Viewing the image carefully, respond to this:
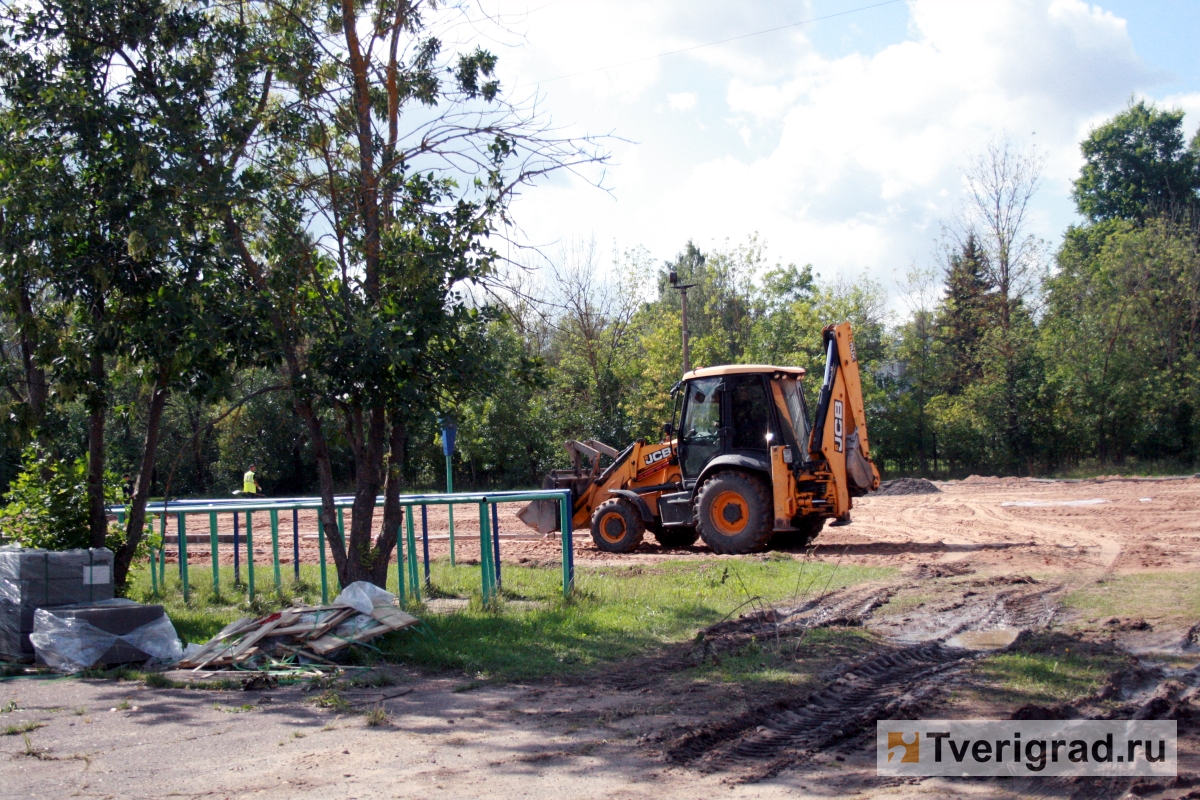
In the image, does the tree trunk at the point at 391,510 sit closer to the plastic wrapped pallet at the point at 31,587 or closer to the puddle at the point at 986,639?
the plastic wrapped pallet at the point at 31,587

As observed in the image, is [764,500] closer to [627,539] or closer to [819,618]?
[627,539]

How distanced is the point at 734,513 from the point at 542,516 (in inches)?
133

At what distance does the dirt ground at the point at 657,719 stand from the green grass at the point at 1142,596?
0.17 m

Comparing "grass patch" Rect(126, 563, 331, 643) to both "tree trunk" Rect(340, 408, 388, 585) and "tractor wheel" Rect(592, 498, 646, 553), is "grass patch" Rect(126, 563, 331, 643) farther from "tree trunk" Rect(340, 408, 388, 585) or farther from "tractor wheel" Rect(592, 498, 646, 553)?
"tractor wheel" Rect(592, 498, 646, 553)

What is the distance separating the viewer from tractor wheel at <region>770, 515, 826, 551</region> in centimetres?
1536

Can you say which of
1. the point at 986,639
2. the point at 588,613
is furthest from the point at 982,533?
the point at 588,613

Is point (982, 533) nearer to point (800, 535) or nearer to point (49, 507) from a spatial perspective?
point (800, 535)

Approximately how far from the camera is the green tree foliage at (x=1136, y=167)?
53.2 meters

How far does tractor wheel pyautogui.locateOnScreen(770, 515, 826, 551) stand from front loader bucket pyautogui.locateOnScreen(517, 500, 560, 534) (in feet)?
11.7

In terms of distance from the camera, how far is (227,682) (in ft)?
24.3

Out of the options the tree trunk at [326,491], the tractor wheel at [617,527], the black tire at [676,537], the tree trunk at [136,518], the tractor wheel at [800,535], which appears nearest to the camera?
the tree trunk at [326,491]

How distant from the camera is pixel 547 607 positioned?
33.8 ft

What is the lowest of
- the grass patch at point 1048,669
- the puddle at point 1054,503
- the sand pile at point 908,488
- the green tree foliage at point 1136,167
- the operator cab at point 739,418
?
the grass patch at point 1048,669

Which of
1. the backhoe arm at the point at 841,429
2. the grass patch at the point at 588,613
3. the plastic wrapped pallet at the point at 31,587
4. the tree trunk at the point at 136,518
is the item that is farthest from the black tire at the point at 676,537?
the plastic wrapped pallet at the point at 31,587
